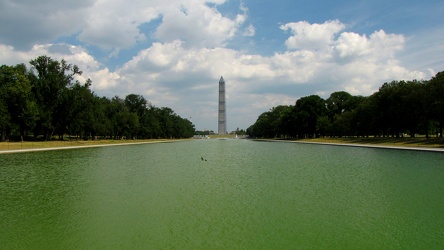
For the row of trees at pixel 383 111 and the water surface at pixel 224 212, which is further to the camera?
the row of trees at pixel 383 111

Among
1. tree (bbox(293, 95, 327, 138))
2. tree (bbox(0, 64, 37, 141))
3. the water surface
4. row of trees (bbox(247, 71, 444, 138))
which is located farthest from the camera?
tree (bbox(293, 95, 327, 138))

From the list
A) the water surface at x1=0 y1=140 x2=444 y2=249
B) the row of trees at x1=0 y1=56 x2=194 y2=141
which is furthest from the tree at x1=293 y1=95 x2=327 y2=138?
the water surface at x1=0 y1=140 x2=444 y2=249

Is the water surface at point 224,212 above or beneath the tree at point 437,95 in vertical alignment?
beneath

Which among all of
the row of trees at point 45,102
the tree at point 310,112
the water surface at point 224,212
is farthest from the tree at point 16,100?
the tree at point 310,112

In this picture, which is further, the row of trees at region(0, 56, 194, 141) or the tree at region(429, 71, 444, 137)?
the row of trees at region(0, 56, 194, 141)

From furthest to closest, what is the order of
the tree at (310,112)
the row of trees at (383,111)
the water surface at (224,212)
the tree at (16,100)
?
1. the tree at (310,112)
2. the tree at (16,100)
3. the row of trees at (383,111)
4. the water surface at (224,212)

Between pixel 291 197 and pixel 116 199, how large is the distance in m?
6.82

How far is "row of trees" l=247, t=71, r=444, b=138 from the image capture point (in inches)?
2019

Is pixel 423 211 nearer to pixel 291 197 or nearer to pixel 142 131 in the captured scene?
pixel 291 197

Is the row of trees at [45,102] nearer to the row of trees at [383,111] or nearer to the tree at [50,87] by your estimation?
the tree at [50,87]

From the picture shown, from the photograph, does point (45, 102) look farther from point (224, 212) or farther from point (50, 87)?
point (224, 212)

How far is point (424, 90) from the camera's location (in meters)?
52.7

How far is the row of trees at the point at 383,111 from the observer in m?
51.3

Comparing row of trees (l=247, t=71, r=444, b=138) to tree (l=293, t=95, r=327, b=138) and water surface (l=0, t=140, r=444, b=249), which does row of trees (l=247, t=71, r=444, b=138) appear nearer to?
tree (l=293, t=95, r=327, b=138)
